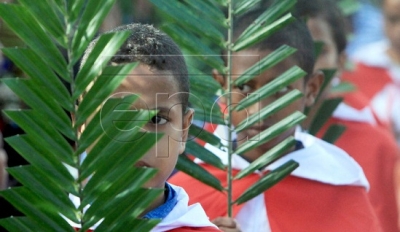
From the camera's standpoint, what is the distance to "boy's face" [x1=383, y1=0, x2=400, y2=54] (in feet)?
22.8

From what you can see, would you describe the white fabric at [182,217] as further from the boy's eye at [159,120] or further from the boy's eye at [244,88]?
the boy's eye at [244,88]

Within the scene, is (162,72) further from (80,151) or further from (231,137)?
(231,137)

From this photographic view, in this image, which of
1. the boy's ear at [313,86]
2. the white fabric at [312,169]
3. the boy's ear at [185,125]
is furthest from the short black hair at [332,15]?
the boy's ear at [185,125]

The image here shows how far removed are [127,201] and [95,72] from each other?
1.02 feet

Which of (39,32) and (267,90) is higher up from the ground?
(39,32)

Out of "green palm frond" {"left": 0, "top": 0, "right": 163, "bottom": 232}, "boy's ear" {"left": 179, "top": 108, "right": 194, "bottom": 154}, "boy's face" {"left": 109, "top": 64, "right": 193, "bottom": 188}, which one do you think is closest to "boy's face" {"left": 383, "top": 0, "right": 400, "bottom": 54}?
"boy's ear" {"left": 179, "top": 108, "right": 194, "bottom": 154}

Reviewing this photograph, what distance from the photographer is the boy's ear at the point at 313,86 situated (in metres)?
4.52

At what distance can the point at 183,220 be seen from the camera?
309 centimetres

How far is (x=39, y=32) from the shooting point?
2.58 m

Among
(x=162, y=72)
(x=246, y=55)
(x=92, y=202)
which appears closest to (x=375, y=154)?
(x=246, y=55)

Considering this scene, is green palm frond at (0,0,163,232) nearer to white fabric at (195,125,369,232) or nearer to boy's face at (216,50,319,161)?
boy's face at (216,50,319,161)

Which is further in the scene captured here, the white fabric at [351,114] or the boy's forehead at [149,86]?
the white fabric at [351,114]

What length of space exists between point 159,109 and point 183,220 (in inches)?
12.4

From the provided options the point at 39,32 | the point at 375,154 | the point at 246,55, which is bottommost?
the point at 375,154
